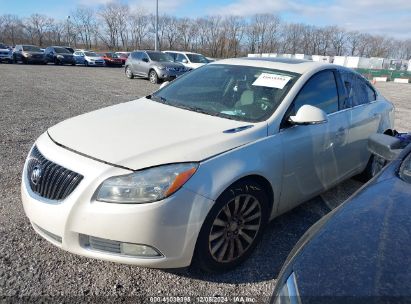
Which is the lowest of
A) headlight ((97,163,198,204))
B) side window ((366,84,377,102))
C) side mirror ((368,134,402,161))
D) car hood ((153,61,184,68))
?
car hood ((153,61,184,68))

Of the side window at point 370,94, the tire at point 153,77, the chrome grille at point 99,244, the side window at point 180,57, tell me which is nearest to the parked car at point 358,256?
the chrome grille at point 99,244

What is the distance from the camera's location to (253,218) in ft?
9.09

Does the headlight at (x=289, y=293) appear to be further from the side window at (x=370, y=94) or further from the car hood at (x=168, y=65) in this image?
the car hood at (x=168, y=65)

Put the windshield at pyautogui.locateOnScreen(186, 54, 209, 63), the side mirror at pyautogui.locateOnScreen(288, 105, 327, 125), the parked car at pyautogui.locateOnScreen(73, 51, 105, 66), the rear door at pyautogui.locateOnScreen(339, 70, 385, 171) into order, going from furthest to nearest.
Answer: the parked car at pyautogui.locateOnScreen(73, 51, 105, 66) < the windshield at pyautogui.locateOnScreen(186, 54, 209, 63) < the rear door at pyautogui.locateOnScreen(339, 70, 385, 171) < the side mirror at pyautogui.locateOnScreen(288, 105, 327, 125)

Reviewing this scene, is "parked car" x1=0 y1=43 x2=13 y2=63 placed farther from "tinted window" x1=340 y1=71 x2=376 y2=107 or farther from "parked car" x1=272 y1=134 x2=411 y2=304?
"parked car" x1=272 y1=134 x2=411 y2=304

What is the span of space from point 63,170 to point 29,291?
0.86 metres

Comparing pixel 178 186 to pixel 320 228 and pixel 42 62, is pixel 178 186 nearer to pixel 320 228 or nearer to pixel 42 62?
pixel 320 228

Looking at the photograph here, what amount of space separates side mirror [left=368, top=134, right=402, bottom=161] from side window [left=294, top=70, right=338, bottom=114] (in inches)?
26.9

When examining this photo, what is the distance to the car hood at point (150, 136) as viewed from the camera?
2.35 metres

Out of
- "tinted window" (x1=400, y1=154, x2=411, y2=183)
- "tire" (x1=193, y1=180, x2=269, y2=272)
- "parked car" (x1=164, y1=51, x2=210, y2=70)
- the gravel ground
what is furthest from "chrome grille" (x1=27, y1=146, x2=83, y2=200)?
"parked car" (x1=164, y1=51, x2=210, y2=70)

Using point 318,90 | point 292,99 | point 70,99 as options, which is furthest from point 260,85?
point 70,99

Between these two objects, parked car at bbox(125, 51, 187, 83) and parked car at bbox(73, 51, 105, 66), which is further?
parked car at bbox(73, 51, 105, 66)

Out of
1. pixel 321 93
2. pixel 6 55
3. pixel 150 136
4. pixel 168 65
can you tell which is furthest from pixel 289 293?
pixel 6 55

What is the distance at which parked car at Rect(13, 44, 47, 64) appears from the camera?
28.7m
